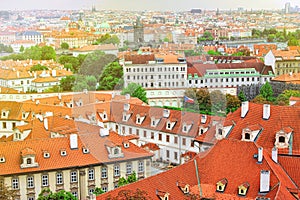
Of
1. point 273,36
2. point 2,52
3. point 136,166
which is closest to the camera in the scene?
point 136,166

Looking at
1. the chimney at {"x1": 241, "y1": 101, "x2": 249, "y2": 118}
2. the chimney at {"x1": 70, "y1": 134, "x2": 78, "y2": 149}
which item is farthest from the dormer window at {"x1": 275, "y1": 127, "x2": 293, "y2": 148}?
the chimney at {"x1": 70, "y1": 134, "x2": 78, "y2": 149}

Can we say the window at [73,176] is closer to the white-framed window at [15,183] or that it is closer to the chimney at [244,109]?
the white-framed window at [15,183]

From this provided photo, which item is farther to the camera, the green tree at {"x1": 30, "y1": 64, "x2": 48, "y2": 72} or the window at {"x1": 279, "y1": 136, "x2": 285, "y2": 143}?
the green tree at {"x1": 30, "y1": 64, "x2": 48, "y2": 72}

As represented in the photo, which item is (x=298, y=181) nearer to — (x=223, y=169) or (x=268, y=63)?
(x=223, y=169)

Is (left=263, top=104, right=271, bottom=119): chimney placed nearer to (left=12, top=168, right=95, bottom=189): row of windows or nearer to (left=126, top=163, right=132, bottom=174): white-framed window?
(left=126, top=163, right=132, bottom=174): white-framed window

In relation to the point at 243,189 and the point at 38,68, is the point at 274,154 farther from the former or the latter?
the point at 38,68

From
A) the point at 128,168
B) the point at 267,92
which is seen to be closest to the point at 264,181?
the point at 128,168

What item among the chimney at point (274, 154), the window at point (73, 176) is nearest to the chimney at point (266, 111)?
the chimney at point (274, 154)

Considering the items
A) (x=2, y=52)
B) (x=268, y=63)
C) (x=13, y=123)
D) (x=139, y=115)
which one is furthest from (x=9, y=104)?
(x=2, y=52)
